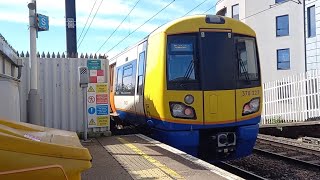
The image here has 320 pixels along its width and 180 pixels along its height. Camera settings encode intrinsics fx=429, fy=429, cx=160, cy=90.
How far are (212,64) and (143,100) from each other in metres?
2.04

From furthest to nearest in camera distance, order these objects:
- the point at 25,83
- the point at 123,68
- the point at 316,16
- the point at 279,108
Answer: the point at 316,16, the point at 279,108, the point at 123,68, the point at 25,83

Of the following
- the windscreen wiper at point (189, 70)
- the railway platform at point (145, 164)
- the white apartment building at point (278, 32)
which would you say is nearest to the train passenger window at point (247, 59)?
the windscreen wiper at point (189, 70)

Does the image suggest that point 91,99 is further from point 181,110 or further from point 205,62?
point 205,62

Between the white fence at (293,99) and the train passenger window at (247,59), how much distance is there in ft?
27.8

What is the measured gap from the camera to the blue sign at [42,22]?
939 centimetres

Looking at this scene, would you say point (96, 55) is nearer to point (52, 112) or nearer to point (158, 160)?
point (52, 112)

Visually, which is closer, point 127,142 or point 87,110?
point 127,142

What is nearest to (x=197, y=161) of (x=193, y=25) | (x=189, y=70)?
(x=189, y=70)

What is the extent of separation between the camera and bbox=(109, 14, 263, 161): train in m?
8.58

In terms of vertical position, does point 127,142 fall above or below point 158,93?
below

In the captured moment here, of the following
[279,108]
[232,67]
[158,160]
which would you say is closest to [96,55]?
[232,67]

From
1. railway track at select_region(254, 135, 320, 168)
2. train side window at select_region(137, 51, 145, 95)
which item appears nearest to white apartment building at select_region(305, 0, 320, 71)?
railway track at select_region(254, 135, 320, 168)

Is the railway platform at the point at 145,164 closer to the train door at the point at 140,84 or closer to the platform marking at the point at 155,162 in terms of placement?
the platform marking at the point at 155,162

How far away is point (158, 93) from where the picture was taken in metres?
8.67
